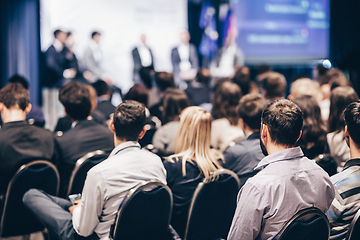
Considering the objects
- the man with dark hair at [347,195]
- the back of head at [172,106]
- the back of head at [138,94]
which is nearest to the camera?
the man with dark hair at [347,195]

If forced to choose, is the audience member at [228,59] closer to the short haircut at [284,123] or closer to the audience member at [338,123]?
the audience member at [338,123]

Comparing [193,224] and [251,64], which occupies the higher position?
[251,64]

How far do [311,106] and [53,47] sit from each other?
538 centimetres

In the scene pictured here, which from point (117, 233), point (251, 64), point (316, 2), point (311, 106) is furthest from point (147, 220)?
point (316, 2)

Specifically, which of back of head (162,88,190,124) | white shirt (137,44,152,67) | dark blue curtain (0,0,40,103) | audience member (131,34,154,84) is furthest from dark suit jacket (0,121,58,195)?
white shirt (137,44,152,67)

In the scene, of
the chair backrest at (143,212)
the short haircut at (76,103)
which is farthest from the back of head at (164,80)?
the chair backrest at (143,212)

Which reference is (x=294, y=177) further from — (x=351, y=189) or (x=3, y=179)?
(x=3, y=179)

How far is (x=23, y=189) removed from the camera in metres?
2.36

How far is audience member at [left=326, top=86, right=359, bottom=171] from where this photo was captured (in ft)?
8.83

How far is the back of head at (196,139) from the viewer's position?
2232 millimetres

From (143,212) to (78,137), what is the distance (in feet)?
3.85

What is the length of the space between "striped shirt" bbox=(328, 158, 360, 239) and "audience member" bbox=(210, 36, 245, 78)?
6755mm

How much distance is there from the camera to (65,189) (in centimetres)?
274

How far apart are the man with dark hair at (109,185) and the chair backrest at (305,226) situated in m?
0.76
